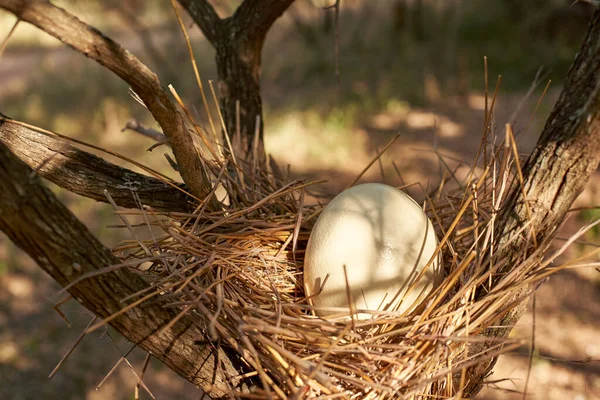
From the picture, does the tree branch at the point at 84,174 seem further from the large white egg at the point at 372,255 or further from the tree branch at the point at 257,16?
the tree branch at the point at 257,16

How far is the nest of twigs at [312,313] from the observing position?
0.82m

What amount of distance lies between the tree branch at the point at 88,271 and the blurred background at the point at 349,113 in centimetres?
154

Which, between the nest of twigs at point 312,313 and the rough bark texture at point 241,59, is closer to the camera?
the nest of twigs at point 312,313

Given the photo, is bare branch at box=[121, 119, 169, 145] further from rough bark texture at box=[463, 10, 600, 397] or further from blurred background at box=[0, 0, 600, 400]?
blurred background at box=[0, 0, 600, 400]

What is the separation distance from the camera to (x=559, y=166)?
2.85 ft

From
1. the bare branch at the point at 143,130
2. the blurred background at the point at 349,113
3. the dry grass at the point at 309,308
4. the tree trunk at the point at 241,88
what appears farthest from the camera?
the blurred background at the point at 349,113

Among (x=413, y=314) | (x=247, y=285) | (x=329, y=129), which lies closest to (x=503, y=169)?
(x=413, y=314)

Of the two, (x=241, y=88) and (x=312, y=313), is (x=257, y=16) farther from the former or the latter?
(x=312, y=313)

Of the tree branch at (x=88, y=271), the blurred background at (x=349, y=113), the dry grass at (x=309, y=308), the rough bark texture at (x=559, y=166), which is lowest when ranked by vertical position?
the tree branch at (x=88, y=271)

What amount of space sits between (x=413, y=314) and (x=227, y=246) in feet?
1.26

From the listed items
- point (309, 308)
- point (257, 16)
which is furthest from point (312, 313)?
point (257, 16)

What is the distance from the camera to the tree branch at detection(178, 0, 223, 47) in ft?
4.50

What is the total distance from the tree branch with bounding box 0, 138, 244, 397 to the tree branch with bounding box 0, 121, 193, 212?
291mm

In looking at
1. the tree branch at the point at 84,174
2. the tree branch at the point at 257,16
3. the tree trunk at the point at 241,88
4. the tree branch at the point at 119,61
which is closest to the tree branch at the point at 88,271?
the tree branch at the point at 119,61
